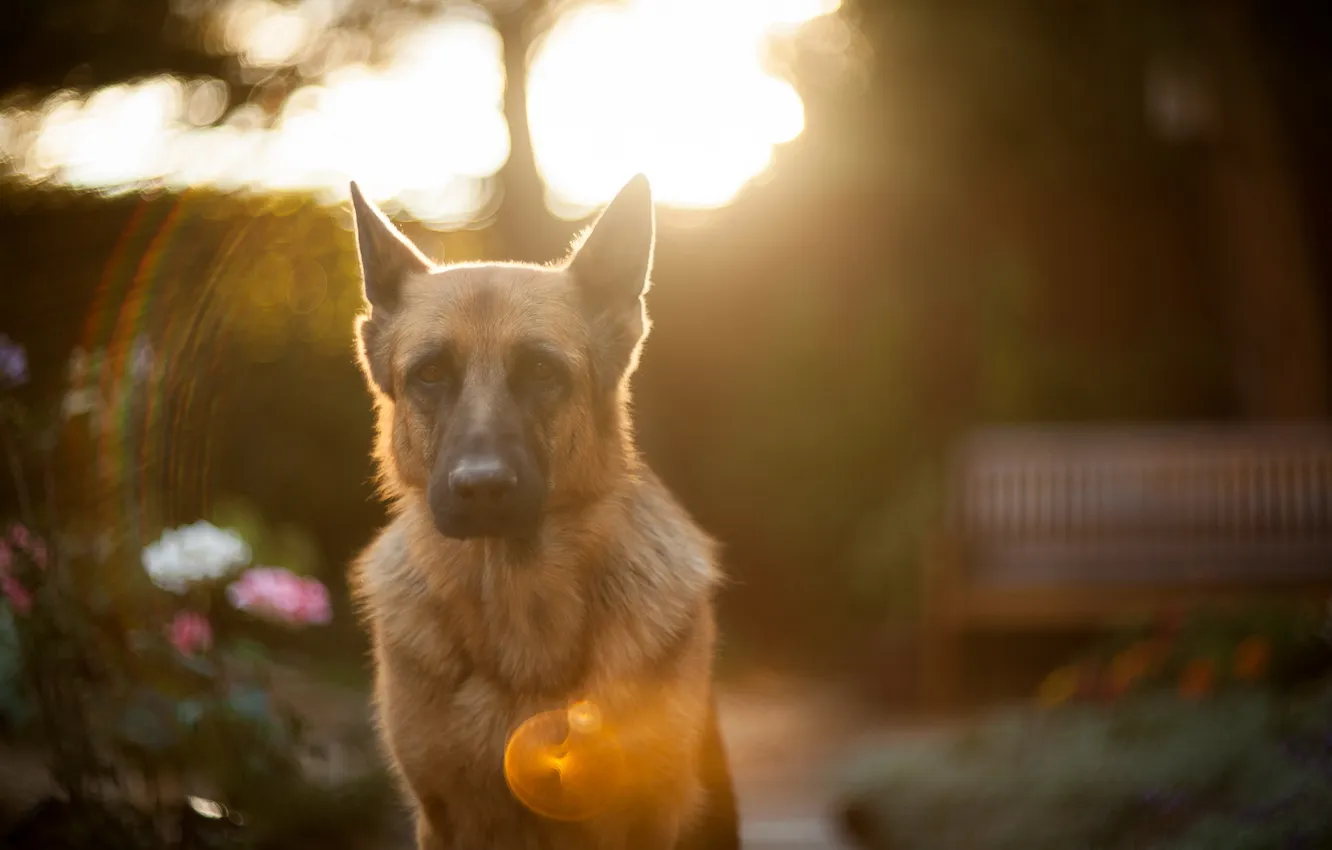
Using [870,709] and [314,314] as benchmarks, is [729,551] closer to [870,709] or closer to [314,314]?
[870,709]

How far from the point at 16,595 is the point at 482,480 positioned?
2.08m

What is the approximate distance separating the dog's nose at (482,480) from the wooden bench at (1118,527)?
7.49 meters

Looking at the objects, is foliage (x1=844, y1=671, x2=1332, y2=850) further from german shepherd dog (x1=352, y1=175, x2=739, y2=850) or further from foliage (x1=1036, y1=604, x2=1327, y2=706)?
german shepherd dog (x1=352, y1=175, x2=739, y2=850)

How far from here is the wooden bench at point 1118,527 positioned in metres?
10.1

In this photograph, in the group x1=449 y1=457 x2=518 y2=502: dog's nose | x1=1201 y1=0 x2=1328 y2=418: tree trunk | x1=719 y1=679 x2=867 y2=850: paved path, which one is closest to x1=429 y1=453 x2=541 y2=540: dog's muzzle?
x1=449 y1=457 x2=518 y2=502: dog's nose

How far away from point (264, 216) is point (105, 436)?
3.33 m

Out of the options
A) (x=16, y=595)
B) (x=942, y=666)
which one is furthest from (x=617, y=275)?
(x=942, y=666)

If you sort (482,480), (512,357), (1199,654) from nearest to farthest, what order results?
(482,480)
(512,357)
(1199,654)

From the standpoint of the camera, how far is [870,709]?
1110 centimetres

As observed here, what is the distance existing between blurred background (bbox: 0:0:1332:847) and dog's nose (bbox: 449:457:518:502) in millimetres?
1755

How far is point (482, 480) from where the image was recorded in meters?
3.25

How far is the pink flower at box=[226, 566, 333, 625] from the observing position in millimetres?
5109

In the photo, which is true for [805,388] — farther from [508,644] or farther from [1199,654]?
[508,644]

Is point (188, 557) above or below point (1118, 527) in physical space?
above
